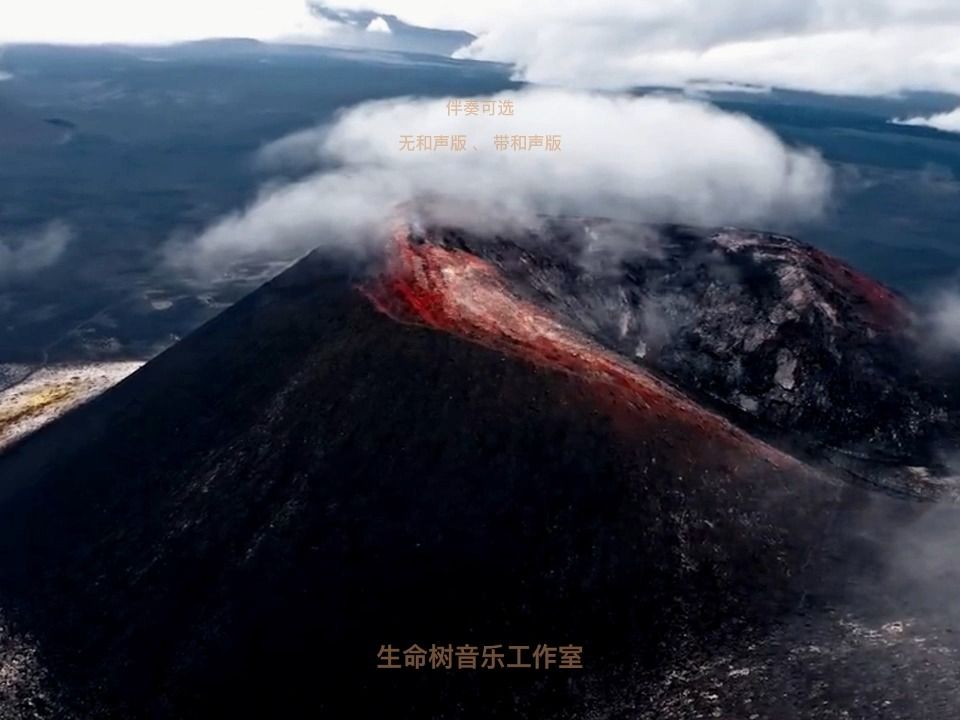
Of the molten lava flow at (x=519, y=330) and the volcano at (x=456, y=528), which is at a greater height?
the molten lava flow at (x=519, y=330)

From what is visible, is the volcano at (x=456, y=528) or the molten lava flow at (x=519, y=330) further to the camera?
the molten lava flow at (x=519, y=330)

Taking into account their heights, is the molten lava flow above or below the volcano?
above

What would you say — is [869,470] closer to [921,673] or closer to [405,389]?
[921,673]

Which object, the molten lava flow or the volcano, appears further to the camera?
the molten lava flow

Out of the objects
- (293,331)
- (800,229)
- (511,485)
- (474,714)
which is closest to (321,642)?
(474,714)
